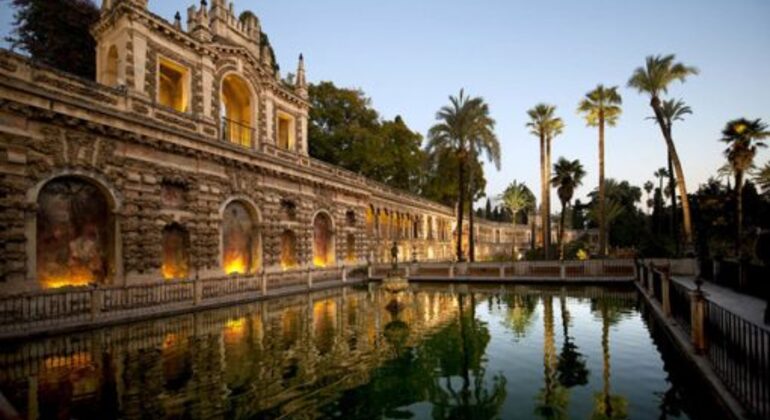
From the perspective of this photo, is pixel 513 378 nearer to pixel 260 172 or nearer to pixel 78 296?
pixel 78 296

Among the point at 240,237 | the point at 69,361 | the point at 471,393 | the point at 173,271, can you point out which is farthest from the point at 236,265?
the point at 471,393

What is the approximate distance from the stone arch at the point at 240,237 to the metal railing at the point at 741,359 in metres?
19.9

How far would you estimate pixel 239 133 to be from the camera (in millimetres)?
25766

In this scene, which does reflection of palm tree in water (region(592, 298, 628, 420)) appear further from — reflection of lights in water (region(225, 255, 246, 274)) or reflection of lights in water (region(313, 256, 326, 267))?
reflection of lights in water (region(313, 256, 326, 267))

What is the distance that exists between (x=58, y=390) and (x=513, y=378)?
8421 mm

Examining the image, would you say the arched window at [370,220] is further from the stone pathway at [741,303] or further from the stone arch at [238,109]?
the stone pathway at [741,303]

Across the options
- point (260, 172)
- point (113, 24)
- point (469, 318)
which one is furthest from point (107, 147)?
point (469, 318)

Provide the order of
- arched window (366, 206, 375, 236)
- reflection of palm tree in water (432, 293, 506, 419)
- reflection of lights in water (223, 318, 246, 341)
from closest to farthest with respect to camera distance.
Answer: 1. reflection of palm tree in water (432, 293, 506, 419)
2. reflection of lights in water (223, 318, 246, 341)
3. arched window (366, 206, 375, 236)

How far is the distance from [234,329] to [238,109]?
18377 millimetres

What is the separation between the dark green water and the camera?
6.38 m

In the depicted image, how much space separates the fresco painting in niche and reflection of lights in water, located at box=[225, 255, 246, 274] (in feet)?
20.8

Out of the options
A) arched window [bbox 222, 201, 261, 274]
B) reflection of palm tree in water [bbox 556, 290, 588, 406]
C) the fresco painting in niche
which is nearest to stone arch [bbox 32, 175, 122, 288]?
the fresco painting in niche

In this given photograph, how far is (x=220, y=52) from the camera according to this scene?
2341 centimetres

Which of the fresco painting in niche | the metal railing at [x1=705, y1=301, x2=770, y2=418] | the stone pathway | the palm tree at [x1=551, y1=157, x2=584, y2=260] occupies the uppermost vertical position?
the palm tree at [x1=551, y1=157, x2=584, y2=260]
